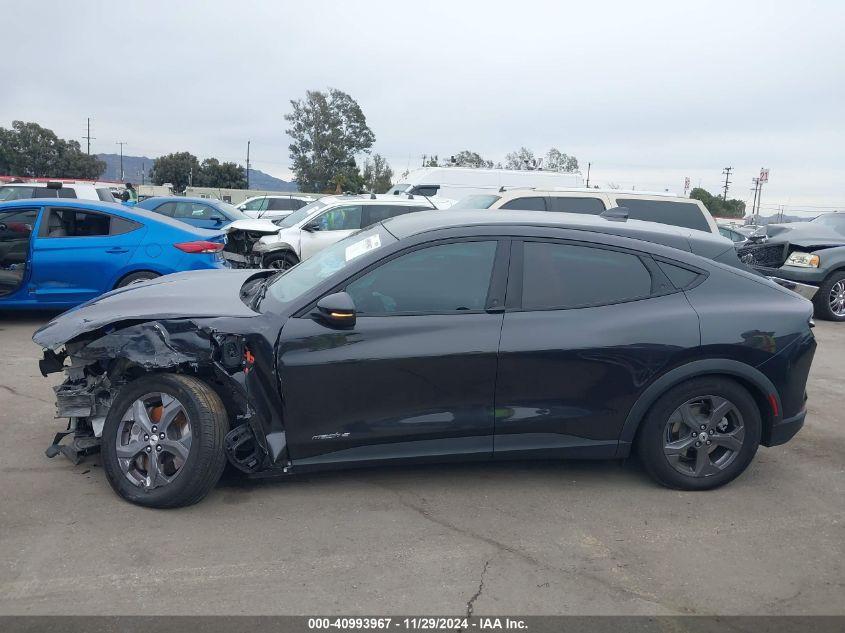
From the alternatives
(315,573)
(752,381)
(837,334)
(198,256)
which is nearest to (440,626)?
(315,573)

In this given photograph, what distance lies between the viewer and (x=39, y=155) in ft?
210

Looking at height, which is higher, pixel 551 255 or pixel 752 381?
pixel 551 255

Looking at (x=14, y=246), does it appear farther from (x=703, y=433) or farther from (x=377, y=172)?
(x=377, y=172)

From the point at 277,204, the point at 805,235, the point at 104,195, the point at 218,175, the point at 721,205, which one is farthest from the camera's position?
the point at 218,175

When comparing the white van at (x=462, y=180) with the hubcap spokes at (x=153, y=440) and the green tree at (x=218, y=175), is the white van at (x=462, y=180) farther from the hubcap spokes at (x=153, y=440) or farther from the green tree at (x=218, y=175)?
the green tree at (x=218, y=175)

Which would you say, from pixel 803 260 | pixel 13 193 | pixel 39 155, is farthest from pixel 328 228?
pixel 39 155

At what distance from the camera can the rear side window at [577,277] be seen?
4.17 m

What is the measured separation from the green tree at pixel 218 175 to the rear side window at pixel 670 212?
6627 centimetres

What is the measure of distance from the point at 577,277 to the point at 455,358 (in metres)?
0.92

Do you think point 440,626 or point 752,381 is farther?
point 752,381

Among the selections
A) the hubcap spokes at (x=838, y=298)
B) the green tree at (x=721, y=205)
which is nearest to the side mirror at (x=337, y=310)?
the hubcap spokes at (x=838, y=298)

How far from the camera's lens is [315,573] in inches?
132

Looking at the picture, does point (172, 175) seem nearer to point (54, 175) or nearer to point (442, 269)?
point (54, 175)

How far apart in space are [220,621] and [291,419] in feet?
3.84
